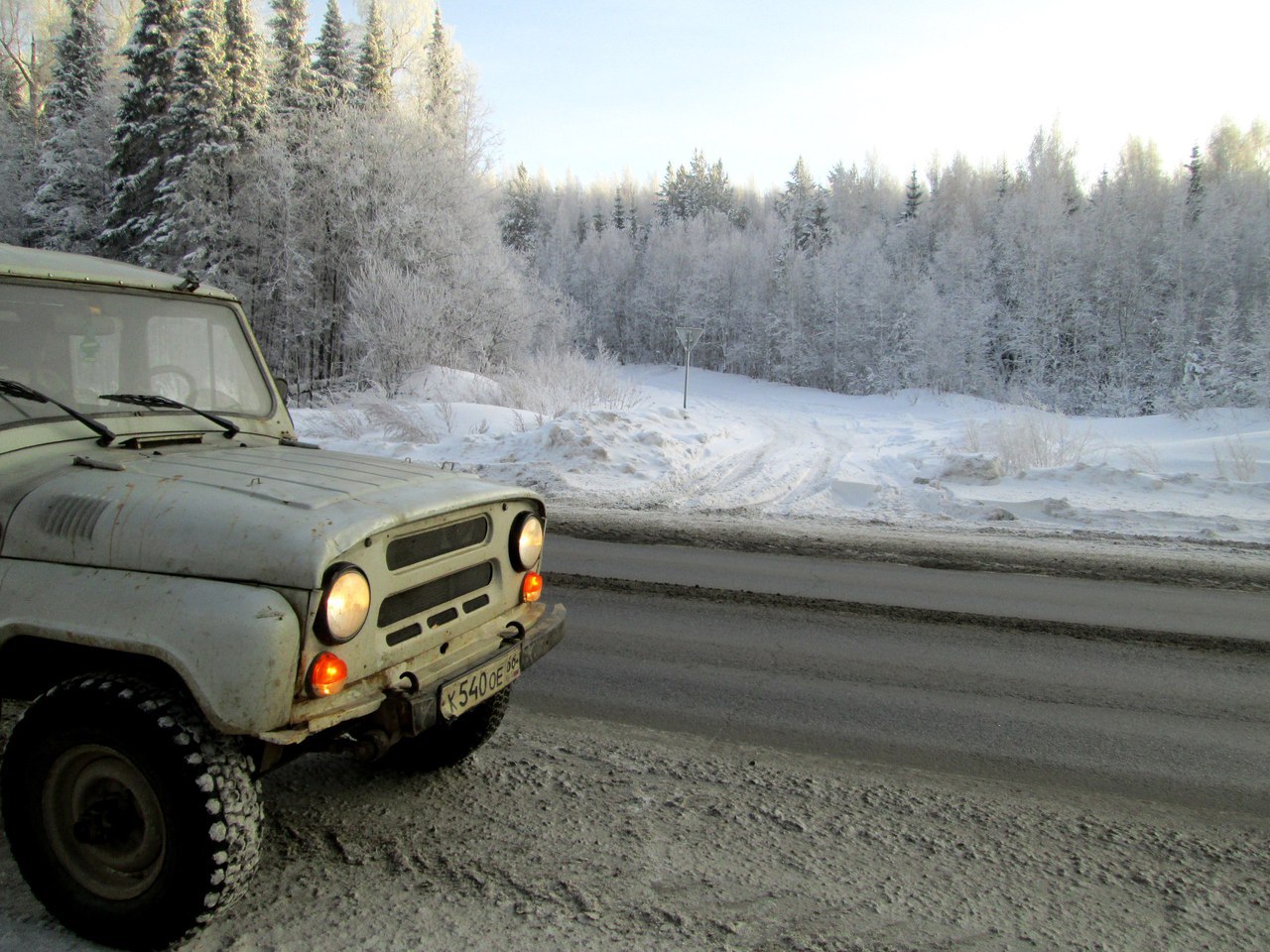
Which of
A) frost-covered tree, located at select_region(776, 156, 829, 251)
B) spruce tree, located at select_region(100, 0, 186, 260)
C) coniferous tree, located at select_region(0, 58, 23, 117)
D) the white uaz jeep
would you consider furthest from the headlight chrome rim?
frost-covered tree, located at select_region(776, 156, 829, 251)

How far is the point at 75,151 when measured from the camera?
128 ft

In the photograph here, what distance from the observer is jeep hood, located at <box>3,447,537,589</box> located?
2.43 m

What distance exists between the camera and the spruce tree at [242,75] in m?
35.7

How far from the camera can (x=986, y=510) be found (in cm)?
1166

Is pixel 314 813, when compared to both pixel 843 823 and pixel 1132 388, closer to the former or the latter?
pixel 843 823

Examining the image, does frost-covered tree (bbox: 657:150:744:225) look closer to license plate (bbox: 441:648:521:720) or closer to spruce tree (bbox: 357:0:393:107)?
spruce tree (bbox: 357:0:393:107)

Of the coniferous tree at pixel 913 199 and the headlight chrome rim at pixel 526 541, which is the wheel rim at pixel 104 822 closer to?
the headlight chrome rim at pixel 526 541

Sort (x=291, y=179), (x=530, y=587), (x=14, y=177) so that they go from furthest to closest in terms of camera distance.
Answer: (x=14, y=177)
(x=291, y=179)
(x=530, y=587)

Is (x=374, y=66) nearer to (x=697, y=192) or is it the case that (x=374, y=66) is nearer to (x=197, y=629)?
(x=197, y=629)

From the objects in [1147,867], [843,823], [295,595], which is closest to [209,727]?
[295,595]

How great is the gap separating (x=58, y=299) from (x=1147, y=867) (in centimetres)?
494

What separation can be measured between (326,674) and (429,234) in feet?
115

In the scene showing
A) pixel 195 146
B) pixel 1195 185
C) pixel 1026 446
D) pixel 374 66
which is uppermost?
pixel 1195 185

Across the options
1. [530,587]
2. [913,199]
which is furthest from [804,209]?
[530,587]
